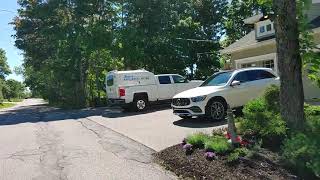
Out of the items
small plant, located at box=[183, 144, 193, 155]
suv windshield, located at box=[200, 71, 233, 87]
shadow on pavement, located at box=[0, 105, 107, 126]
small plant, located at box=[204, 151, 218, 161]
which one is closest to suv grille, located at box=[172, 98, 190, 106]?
suv windshield, located at box=[200, 71, 233, 87]

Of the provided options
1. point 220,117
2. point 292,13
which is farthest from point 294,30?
point 220,117

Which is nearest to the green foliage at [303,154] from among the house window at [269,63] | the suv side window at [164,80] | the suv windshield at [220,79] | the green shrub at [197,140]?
the green shrub at [197,140]

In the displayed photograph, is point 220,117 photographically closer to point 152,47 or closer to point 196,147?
point 196,147

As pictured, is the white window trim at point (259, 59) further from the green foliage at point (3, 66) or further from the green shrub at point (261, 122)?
the green foliage at point (3, 66)

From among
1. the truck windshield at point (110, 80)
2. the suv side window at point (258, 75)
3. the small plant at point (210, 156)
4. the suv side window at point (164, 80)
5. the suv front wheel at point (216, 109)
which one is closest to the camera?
the small plant at point (210, 156)

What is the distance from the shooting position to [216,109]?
14.9 m

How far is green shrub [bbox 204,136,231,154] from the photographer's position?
27.7 ft

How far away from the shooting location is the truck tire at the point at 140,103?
22.6m

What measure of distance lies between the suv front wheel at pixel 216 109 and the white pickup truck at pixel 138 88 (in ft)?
27.0

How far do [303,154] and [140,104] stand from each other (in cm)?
1608

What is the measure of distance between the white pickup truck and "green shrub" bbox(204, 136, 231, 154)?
13616mm

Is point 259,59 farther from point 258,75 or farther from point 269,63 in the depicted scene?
point 258,75

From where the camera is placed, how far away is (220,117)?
49.3 feet

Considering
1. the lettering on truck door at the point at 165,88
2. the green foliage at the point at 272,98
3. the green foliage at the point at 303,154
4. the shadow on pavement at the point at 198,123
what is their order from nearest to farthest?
the green foliage at the point at 303,154 → the green foliage at the point at 272,98 → the shadow on pavement at the point at 198,123 → the lettering on truck door at the point at 165,88
